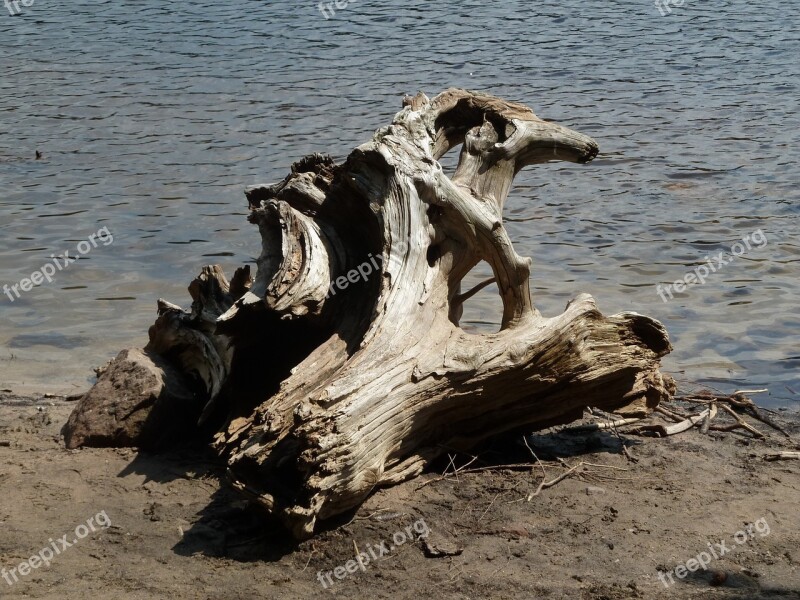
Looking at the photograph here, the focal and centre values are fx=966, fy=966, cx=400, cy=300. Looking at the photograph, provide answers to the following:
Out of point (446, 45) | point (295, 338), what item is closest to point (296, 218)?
point (295, 338)

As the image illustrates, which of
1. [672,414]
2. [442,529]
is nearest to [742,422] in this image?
[672,414]

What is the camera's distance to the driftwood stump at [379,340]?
13.9ft

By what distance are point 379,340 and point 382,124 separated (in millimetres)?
8464

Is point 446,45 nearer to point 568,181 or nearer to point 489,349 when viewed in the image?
point 568,181

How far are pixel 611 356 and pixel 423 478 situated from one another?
1.19m

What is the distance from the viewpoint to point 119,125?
44.5 feet

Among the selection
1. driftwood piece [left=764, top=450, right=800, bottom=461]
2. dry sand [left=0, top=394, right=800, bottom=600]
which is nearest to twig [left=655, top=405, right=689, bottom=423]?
dry sand [left=0, top=394, right=800, bottom=600]

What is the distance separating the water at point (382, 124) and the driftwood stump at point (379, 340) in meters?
1.71

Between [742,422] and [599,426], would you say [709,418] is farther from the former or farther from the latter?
[599,426]

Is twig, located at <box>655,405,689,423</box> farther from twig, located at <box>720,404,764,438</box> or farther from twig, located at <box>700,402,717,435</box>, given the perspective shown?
twig, located at <box>720,404,764,438</box>

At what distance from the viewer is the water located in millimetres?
7871

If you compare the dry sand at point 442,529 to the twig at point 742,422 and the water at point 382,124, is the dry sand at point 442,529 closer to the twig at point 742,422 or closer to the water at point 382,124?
the twig at point 742,422

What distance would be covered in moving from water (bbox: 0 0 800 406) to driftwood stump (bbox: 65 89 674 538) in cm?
171

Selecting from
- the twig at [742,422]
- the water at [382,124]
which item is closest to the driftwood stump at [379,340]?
the twig at [742,422]
